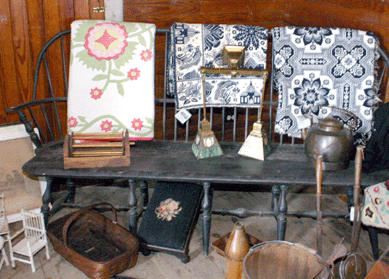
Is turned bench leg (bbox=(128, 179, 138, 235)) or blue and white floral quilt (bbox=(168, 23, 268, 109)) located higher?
blue and white floral quilt (bbox=(168, 23, 268, 109))

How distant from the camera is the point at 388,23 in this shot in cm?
233

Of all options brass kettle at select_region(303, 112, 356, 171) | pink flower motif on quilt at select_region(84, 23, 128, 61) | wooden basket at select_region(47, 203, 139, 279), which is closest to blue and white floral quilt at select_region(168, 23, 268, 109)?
→ pink flower motif on quilt at select_region(84, 23, 128, 61)

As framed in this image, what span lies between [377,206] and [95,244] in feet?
5.14

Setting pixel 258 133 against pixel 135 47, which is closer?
pixel 258 133

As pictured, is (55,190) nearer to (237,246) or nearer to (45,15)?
(45,15)

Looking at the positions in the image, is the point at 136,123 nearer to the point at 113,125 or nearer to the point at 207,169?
the point at 113,125

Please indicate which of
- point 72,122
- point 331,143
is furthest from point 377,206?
point 72,122

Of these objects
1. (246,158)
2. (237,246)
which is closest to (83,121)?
(246,158)

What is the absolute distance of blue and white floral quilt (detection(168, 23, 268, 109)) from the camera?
242 cm

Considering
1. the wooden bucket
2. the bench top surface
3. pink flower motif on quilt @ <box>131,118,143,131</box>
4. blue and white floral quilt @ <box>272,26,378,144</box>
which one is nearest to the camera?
the wooden bucket

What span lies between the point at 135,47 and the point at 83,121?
58 centimetres

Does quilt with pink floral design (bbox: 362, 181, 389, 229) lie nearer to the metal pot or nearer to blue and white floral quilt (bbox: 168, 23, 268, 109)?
the metal pot

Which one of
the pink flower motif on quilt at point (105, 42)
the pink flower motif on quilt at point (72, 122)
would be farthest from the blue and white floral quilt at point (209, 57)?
the pink flower motif on quilt at point (72, 122)

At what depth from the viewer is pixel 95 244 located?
2.21 meters
